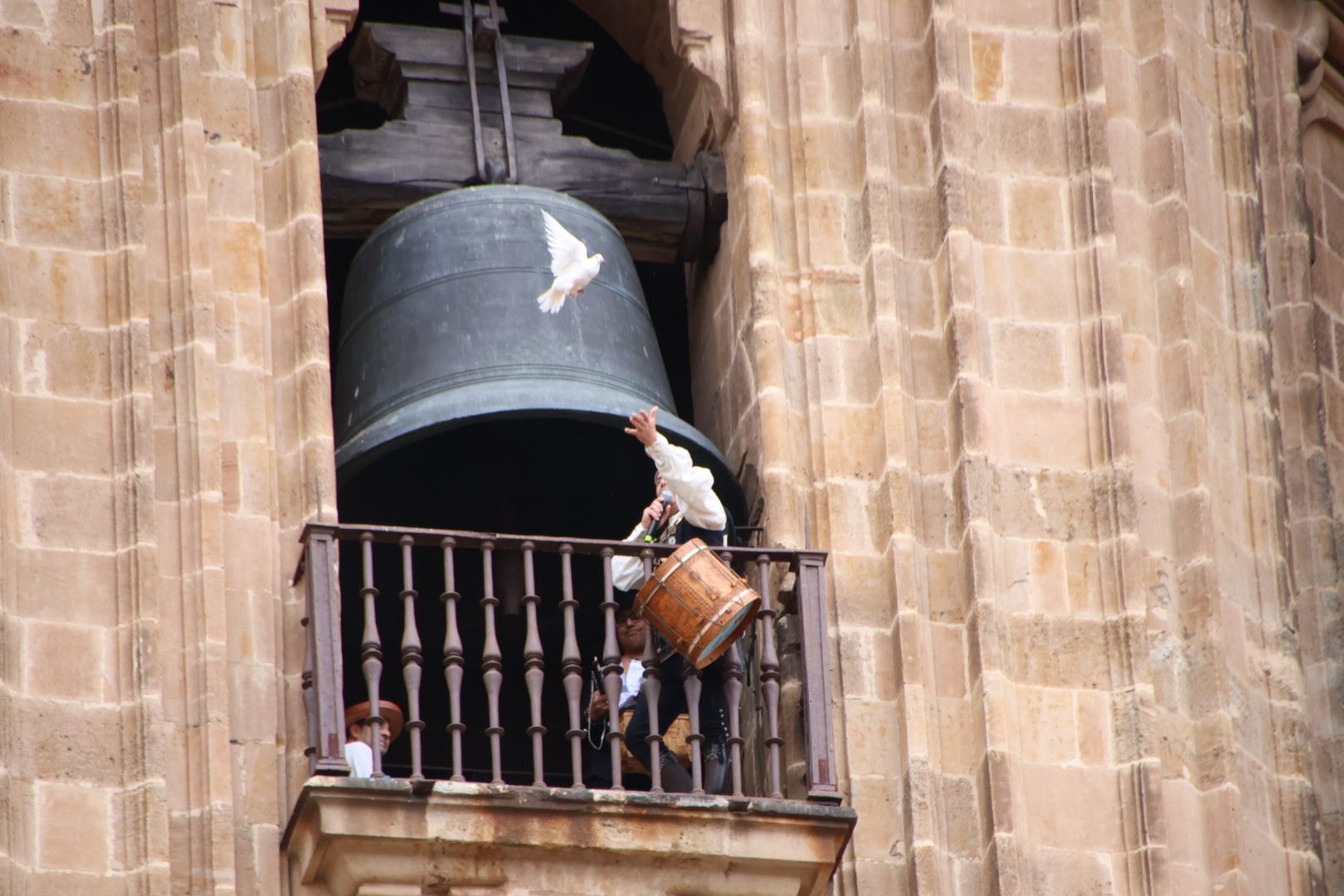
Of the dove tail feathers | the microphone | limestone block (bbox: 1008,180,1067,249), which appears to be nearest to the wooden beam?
the dove tail feathers

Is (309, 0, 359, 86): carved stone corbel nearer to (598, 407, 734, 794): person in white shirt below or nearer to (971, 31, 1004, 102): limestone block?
(598, 407, 734, 794): person in white shirt below

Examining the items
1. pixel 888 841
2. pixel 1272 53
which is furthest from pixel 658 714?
pixel 1272 53

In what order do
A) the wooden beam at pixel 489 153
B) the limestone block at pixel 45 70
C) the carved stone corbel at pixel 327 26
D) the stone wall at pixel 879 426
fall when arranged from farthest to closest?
the wooden beam at pixel 489 153 < the carved stone corbel at pixel 327 26 < the limestone block at pixel 45 70 < the stone wall at pixel 879 426

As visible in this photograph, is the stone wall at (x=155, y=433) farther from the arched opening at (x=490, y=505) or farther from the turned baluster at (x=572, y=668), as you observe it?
the turned baluster at (x=572, y=668)

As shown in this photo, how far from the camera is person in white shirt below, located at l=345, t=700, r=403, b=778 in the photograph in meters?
13.7

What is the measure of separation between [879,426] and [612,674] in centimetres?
127

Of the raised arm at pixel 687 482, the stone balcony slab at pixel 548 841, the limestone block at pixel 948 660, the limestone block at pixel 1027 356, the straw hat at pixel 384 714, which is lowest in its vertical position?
the stone balcony slab at pixel 548 841

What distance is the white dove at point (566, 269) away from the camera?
1429cm

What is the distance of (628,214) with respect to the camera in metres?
→ 15.2

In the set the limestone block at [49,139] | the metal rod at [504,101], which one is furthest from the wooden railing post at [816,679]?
the limestone block at [49,139]

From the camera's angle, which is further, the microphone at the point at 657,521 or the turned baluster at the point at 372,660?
the microphone at the point at 657,521

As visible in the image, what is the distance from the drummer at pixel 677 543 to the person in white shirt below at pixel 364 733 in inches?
25.4

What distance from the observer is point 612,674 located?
1357cm

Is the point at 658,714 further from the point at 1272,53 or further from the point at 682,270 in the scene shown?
the point at 1272,53
